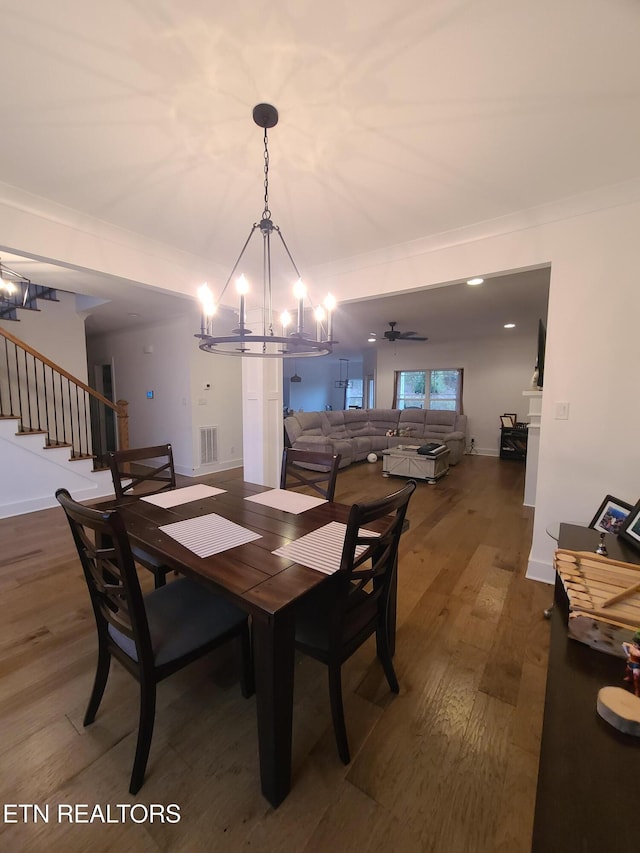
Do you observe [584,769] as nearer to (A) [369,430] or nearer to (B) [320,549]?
(B) [320,549]

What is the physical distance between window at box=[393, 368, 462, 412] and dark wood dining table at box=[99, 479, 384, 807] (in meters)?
7.35

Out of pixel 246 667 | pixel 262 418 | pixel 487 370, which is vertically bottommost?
pixel 246 667

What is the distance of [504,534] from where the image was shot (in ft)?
10.7

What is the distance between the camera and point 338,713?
1.22m

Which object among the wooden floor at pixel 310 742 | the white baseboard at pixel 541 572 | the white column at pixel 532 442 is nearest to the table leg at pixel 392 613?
the wooden floor at pixel 310 742

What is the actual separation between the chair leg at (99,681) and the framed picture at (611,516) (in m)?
2.43

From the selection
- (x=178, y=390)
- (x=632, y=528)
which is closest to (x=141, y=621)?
(x=632, y=528)

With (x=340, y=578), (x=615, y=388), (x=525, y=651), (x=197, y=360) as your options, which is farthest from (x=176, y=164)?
(x=197, y=360)

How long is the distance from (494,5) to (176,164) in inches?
60.5

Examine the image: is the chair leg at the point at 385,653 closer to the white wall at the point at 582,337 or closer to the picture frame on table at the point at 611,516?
the picture frame on table at the point at 611,516

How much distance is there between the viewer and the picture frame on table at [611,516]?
1819 millimetres

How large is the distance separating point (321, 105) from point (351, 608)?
6.85 ft

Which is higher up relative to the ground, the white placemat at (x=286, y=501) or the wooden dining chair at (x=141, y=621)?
the white placemat at (x=286, y=501)

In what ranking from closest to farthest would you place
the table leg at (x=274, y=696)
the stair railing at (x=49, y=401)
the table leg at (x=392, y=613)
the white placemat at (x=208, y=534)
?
the table leg at (x=274, y=696)
the white placemat at (x=208, y=534)
the table leg at (x=392, y=613)
the stair railing at (x=49, y=401)
